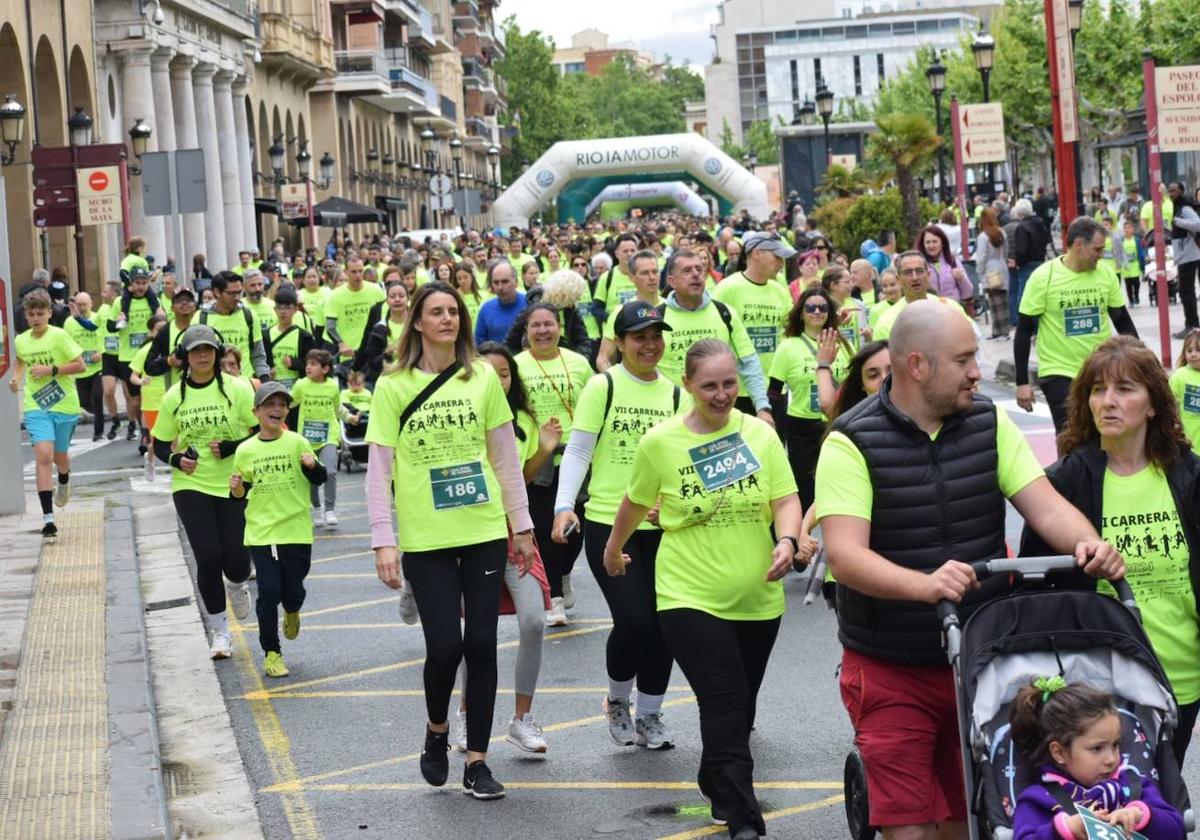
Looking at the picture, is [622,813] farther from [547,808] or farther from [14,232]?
[14,232]

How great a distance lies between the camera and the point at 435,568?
25.8 ft

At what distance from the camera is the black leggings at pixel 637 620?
8203 millimetres

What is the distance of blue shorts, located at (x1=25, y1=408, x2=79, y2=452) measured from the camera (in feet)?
52.9

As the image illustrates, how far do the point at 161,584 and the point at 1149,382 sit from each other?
8.98 m

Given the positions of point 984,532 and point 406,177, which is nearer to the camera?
point 984,532

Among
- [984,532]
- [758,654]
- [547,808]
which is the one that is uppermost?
[984,532]

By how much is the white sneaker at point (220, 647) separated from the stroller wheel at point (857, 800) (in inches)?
217

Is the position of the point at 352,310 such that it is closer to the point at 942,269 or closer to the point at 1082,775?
the point at 942,269

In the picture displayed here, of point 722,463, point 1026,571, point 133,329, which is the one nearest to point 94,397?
point 133,329

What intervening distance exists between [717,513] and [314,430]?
8.36 m

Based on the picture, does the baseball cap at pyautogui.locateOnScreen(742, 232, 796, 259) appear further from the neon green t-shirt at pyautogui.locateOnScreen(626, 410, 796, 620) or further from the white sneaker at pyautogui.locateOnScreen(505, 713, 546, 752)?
the neon green t-shirt at pyautogui.locateOnScreen(626, 410, 796, 620)

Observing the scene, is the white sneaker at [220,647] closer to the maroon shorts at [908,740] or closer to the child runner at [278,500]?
the child runner at [278,500]

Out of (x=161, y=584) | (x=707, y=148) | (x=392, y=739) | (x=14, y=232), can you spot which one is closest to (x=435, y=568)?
(x=392, y=739)

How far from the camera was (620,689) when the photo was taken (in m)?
8.54
